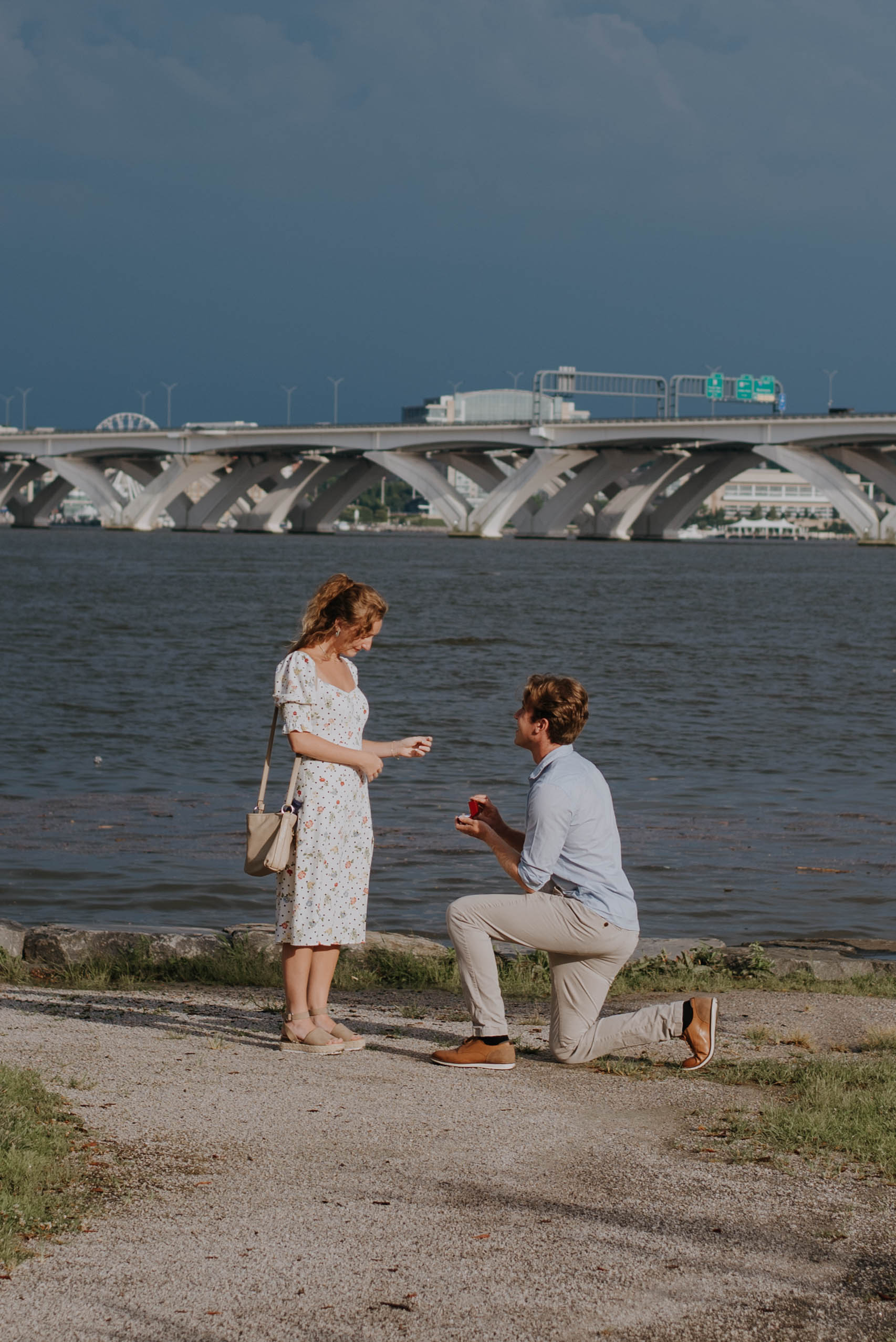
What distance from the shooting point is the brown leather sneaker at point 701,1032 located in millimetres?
5258

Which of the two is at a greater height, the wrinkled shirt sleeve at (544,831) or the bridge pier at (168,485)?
the bridge pier at (168,485)

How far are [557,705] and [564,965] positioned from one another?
0.94 m

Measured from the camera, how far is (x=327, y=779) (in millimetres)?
5309

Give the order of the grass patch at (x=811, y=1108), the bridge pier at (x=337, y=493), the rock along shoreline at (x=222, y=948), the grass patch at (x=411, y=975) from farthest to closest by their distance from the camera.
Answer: the bridge pier at (x=337, y=493), the rock along shoreline at (x=222, y=948), the grass patch at (x=411, y=975), the grass patch at (x=811, y=1108)

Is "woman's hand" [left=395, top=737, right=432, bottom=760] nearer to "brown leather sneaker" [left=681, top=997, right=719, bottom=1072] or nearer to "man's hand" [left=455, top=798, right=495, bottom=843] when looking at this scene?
"man's hand" [left=455, top=798, right=495, bottom=843]

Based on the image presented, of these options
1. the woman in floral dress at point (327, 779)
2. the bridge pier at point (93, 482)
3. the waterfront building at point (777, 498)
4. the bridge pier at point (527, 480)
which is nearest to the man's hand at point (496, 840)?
the woman in floral dress at point (327, 779)

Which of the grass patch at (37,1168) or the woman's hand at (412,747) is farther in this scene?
the woman's hand at (412,747)

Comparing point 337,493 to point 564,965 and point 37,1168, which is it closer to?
point 564,965

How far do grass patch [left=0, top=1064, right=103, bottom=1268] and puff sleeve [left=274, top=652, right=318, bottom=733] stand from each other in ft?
4.77

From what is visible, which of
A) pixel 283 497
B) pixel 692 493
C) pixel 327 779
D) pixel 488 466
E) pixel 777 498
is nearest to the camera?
pixel 327 779

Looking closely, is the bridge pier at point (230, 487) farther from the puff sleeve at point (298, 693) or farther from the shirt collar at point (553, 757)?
the shirt collar at point (553, 757)

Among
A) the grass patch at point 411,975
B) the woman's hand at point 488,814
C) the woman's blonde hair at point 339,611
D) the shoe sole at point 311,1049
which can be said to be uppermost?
the woman's blonde hair at point 339,611

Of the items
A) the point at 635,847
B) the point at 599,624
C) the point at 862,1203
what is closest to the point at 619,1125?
the point at 862,1203

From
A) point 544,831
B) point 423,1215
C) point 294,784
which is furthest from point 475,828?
point 423,1215
